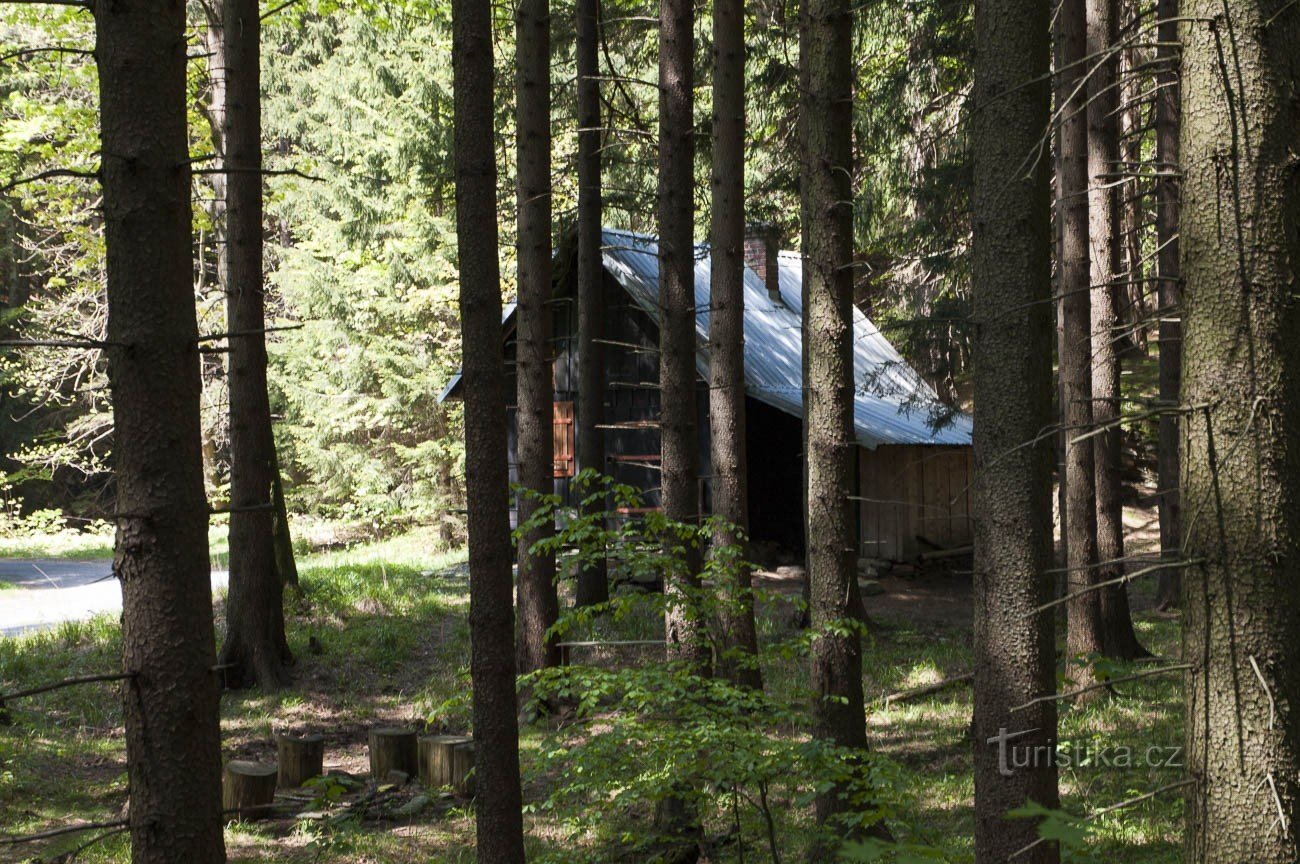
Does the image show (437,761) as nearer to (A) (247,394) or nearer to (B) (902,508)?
(A) (247,394)

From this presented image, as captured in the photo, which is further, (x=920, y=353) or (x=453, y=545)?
(x=453, y=545)

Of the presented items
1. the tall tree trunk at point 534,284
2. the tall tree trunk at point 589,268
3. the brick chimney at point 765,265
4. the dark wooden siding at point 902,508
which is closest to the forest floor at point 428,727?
the tall tree trunk at point 534,284

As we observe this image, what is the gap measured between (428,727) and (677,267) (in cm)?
525

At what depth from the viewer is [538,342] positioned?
11227 mm

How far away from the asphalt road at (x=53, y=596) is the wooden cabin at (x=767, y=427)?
7.66m

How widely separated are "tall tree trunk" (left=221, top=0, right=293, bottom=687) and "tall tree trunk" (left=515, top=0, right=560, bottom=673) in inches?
123

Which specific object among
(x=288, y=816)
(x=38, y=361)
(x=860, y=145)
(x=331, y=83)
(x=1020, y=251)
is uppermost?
(x=331, y=83)

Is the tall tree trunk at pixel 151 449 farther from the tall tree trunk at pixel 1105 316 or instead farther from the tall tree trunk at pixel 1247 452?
the tall tree trunk at pixel 1105 316

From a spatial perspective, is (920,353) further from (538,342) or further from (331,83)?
(331,83)

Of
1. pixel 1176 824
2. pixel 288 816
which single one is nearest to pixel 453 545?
pixel 288 816

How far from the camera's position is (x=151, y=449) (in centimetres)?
408

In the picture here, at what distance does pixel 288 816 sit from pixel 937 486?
16.7 m

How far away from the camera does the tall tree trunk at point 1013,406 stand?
544 centimetres

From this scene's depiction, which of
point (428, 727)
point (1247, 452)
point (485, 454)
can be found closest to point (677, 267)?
point (485, 454)
